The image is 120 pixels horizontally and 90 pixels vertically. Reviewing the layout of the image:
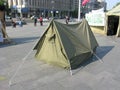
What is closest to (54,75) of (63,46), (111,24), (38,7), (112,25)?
(63,46)

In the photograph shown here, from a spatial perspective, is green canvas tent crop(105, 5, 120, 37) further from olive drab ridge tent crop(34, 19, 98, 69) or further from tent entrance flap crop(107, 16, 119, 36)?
olive drab ridge tent crop(34, 19, 98, 69)

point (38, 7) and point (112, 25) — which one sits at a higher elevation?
point (38, 7)

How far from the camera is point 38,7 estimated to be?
85062 millimetres

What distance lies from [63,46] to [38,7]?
263 ft

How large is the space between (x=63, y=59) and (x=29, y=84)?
6.14ft

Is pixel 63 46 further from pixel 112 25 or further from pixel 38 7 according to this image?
pixel 38 7

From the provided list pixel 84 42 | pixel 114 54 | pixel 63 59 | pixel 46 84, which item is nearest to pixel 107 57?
pixel 114 54

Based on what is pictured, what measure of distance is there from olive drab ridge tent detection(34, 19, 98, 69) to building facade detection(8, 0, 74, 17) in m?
71.6

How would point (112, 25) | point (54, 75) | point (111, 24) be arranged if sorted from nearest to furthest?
point (54, 75) → point (111, 24) → point (112, 25)

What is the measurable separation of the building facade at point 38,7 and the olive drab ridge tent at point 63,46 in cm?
7164

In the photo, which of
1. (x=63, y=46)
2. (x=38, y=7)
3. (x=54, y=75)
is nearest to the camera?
(x=54, y=75)

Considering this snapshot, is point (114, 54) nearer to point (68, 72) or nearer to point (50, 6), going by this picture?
point (68, 72)

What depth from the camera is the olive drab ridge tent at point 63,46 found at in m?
7.29

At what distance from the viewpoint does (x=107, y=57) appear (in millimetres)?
9383
